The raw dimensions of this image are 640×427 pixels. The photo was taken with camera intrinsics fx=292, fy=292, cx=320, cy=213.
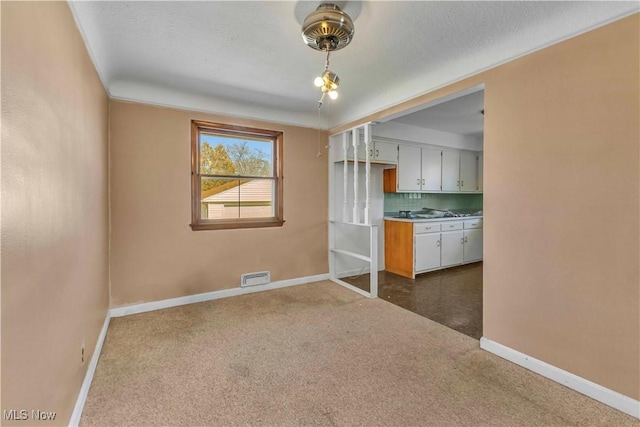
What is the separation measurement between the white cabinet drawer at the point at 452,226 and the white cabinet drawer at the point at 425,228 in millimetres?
150

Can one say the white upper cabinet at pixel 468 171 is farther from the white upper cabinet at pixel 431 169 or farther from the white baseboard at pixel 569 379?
the white baseboard at pixel 569 379

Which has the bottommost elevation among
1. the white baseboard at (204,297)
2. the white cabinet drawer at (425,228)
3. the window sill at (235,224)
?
the white baseboard at (204,297)

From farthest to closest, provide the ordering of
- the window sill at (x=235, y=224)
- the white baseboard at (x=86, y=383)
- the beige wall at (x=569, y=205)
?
the window sill at (x=235, y=224)
the beige wall at (x=569, y=205)
the white baseboard at (x=86, y=383)

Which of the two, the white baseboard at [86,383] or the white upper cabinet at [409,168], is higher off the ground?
the white upper cabinet at [409,168]

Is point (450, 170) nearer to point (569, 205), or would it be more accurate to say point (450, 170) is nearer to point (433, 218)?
point (433, 218)

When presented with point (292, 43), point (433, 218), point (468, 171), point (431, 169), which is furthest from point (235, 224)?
point (468, 171)

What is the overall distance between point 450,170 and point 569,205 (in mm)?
3664

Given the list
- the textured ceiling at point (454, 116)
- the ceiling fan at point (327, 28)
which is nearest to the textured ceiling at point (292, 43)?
the ceiling fan at point (327, 28)

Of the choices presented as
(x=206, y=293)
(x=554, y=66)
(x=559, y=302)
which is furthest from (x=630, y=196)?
(x=206, y=293)

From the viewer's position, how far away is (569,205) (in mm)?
1828

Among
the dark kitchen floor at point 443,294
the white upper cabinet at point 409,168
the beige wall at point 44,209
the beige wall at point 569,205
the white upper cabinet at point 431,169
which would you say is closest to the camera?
the beige wall at point 44,209

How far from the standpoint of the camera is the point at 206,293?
134 inches

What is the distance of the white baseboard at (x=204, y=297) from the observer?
3.00 meters

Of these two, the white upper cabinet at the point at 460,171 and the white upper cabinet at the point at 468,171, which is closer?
the white upper cabinet at the point at 460,171
